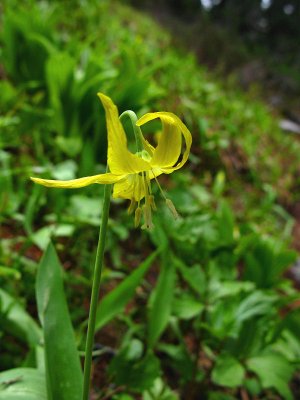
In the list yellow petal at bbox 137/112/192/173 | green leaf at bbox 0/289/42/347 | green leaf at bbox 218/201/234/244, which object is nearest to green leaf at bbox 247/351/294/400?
green leaf at bbox 218/201/234/244

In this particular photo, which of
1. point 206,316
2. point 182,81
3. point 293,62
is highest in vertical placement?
point 293,62

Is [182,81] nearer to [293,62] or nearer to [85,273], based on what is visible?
[85,273]

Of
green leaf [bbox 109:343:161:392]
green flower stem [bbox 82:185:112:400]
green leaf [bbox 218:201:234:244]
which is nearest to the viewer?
green flower stem [bbox 82:185:112:400]

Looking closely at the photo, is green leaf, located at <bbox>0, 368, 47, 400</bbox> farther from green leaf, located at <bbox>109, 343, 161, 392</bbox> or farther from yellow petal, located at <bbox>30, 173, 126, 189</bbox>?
yellow petal, located at <bbox>30, 173, 126, 189</bbox>

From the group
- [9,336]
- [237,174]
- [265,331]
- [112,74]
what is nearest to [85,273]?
[9,336]

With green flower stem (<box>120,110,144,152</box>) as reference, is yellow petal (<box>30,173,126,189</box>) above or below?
below

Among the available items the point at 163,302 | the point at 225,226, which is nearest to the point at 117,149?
the point at 163,302

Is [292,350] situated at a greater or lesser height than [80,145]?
lesser
